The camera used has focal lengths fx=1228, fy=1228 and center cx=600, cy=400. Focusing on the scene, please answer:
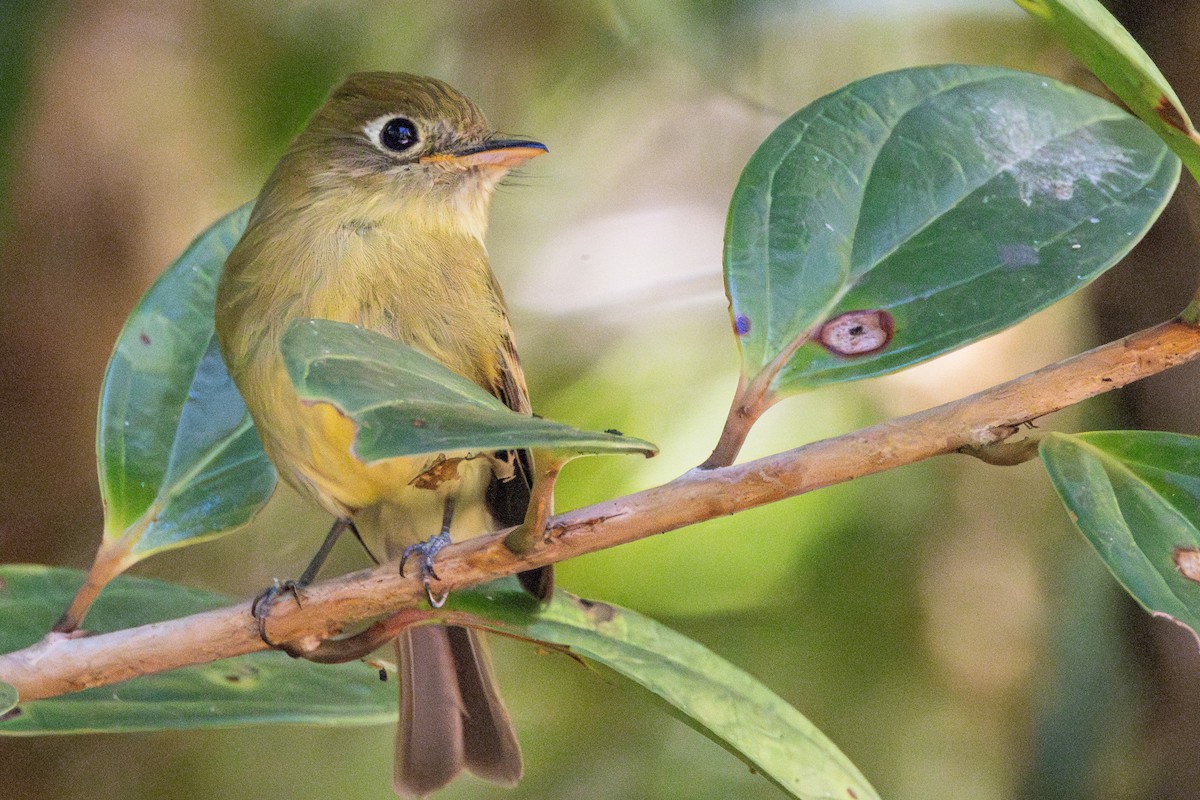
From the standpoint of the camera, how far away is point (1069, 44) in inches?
31.7

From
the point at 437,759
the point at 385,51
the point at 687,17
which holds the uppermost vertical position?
the point at 687,17

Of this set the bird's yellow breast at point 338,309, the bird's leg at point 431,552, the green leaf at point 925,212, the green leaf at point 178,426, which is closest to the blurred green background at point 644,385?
the bird's leg at point 431,552

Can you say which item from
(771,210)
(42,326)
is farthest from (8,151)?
(771,210)

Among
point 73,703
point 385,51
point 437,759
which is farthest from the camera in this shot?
point 385,51

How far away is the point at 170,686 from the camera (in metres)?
1.35

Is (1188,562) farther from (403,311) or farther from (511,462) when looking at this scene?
(403,311)

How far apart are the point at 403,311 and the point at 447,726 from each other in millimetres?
599

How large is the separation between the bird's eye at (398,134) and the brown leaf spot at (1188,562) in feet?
4.29

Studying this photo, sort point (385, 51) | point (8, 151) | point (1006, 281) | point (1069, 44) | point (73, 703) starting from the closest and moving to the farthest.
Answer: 1. point (1069, 44)
2. point (1006, 281)
3. point (73, 703)
4. point (8, 151)
5. point (385, 51)

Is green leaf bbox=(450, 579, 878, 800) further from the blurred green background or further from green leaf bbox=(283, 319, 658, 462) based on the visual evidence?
the blurred green background

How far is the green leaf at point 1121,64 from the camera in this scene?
0.76m

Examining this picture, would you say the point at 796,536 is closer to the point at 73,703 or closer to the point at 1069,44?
the point at 73,703

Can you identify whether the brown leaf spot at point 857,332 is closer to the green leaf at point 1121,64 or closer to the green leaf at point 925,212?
the green leaf at point 925,212

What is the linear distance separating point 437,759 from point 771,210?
1.00 m
